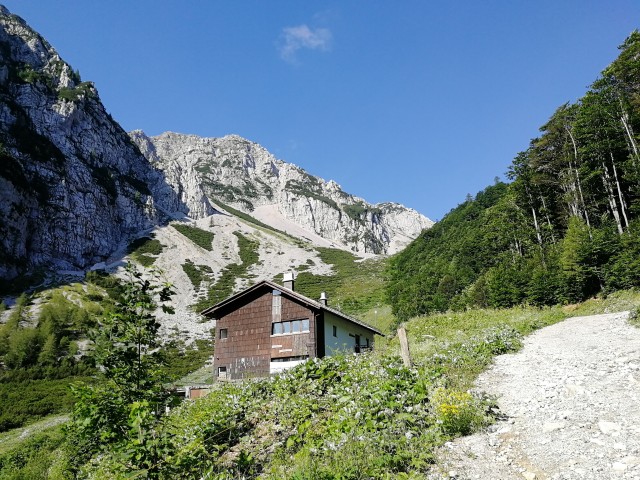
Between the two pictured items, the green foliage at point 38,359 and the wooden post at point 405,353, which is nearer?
the wooden post at point 405,353

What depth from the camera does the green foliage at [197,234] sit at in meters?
150

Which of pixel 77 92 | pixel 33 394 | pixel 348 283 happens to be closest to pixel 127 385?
pixel 33 394

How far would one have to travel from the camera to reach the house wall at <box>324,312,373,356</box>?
103 feet

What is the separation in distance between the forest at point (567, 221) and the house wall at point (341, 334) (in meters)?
12.3

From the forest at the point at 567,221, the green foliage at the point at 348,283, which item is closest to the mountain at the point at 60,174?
the green foliage at the point at 348,283

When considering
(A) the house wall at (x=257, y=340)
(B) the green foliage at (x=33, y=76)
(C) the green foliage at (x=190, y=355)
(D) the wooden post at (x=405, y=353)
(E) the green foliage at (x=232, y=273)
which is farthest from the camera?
(B) the green foliage at (x=33, y=76)

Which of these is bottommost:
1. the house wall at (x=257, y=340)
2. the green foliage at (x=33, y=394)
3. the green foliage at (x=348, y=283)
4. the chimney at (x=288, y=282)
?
the green foliage at (x=33, y=394)

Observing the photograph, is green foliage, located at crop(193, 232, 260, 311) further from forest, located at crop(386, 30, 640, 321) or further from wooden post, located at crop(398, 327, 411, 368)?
wooden post, located at crop(398, 327, 411, 368)

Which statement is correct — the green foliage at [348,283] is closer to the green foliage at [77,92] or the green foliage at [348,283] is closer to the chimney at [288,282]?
the chimney at [288,282]

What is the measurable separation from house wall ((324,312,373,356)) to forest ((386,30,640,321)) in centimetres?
1235

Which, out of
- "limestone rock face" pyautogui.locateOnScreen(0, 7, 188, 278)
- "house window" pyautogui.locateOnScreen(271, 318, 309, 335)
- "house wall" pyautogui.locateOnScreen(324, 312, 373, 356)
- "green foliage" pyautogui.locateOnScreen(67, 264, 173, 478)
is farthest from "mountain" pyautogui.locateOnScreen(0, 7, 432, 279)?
"green foliage" pyautogui.locateOnScreen(67, 264, 173, 478)

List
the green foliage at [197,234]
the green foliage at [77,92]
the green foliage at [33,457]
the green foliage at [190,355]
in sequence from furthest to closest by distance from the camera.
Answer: the green foliage at [197,234]
the green foliage at [77,92]
the green foliage at [190,355]
the green foliage at [33,457]

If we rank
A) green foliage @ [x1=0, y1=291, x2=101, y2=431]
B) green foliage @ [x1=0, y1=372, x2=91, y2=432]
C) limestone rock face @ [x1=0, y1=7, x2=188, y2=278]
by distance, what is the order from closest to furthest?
green foliage @ [x1=0, y1=372, x2=91, y2=432] → green foliage @ [x1=0, y1=291, x2=101, y2=431] → limestone rock face @ [x1=0, y1=7, x2=188, y2=278]

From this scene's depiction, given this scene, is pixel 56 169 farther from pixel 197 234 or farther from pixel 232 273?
pixel 232 273
